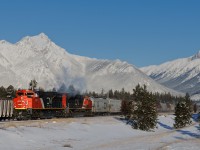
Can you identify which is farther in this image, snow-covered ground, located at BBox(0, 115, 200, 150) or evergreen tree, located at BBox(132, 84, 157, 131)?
evergreen tree, located at BBox(132, 84, 157, 131)

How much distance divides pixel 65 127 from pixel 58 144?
13.0m

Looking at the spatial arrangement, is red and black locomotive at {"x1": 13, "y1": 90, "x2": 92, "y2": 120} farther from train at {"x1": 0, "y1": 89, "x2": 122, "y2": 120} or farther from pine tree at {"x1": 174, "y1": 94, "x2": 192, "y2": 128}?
pine tree at {"x1": 174, "y1": 94, "x2": 192, "y2": 128}

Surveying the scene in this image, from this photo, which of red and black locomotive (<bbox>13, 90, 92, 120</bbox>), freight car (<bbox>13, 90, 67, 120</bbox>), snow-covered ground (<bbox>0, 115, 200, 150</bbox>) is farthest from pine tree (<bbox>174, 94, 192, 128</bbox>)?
freight car (<bbox>13, 90, 67, 120</bbox>)

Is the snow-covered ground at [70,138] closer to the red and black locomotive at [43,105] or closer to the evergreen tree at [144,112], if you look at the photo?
the red and black locomotive at [43,105]

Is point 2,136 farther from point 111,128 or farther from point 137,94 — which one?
point 137,94

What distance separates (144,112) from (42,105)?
2090 cm

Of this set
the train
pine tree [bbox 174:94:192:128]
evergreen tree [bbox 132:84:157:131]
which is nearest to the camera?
the train

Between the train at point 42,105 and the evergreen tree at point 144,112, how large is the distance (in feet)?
35.5

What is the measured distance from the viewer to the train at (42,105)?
54581 millimetres

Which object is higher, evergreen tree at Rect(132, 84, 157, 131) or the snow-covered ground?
evergreen tree at Rect(132, 84, 157, 131)

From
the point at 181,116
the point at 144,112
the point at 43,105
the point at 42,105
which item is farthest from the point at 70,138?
the point at 181,116

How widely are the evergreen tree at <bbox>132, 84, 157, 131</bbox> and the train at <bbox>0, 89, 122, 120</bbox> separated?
A: 10.8m

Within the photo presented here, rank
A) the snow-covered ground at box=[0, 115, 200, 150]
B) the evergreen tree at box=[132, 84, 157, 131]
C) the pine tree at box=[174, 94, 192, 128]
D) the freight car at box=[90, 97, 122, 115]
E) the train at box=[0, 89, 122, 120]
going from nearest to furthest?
the snow-covered ground at box=[0, 115, 200, 150] < the train at box=[0, 89, 122, 120] < the evergreen tree at box=[132, 84, 157, 131] < the pine tree at box=[174, 94, 192, 128] < the freight car at box=[90, 97, 122, 115]

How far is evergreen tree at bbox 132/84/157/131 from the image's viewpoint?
2849 inches
